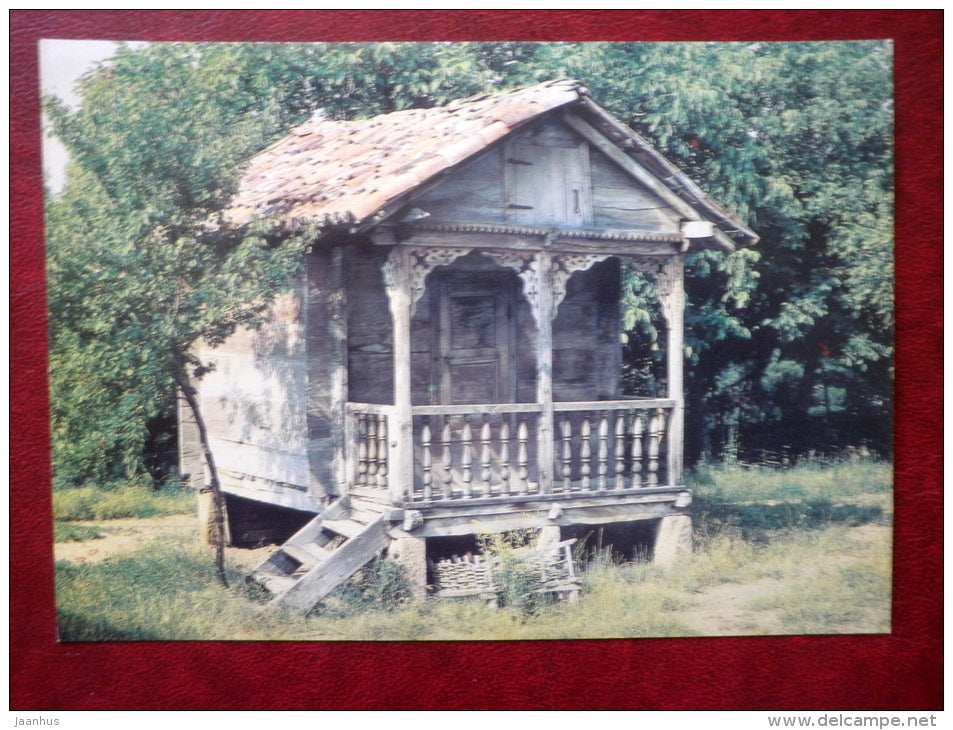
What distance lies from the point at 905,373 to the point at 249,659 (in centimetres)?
477

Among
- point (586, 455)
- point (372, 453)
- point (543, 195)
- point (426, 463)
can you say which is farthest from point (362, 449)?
point (543, 195)

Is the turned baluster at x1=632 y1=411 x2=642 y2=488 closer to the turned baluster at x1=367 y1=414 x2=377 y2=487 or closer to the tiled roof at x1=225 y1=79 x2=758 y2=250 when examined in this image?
the tiled roof at x1=225 y1=79 x2=758 y2=250

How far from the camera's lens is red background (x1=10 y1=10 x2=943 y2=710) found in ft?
22.3

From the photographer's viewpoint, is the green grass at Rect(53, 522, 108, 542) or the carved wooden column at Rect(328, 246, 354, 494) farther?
A: the carved wooden column at Rect(328, 246, 354, 494)

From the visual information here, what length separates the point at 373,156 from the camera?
7184 mm

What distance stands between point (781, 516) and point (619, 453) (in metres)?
1.24

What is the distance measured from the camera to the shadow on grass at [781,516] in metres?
7.11

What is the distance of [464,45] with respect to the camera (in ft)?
22.5

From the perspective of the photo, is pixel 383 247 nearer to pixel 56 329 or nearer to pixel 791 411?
pixel 56 329

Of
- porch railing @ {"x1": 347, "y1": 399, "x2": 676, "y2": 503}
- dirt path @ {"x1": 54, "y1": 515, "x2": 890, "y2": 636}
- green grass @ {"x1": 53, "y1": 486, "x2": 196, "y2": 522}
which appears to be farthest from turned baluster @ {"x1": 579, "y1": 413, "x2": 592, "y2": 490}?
green grass @ {"x1": 53, "y1": 486, "x2": 196, "y2": 522}

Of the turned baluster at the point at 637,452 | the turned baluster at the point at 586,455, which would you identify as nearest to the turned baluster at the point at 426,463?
the turned baluster at the point at 586,455

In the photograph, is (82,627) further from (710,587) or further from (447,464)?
(710,587)

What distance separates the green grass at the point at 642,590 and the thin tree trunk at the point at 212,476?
0.08 meters

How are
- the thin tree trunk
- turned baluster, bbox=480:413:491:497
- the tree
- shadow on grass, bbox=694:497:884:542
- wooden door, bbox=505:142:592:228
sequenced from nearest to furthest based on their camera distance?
the tree, the thin tree trunk, shadow on grass, bbox=694:497:884:542, wooden door, bbox=505:142:592:228, turned baluster, bbox=480:413:491:497
